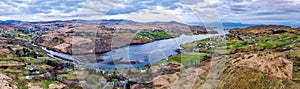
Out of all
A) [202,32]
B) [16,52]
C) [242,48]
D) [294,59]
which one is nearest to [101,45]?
[16,52]

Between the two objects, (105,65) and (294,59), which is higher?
(294,59)

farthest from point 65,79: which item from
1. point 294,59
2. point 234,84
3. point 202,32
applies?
point 202,32

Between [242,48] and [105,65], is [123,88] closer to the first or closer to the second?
[105,65]

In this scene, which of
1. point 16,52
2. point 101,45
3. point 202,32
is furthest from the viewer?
point 202,32

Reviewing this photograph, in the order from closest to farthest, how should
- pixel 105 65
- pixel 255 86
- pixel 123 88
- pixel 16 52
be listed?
pixel 255 86 < pixel 123 88 < pixel 105 65 < pixel 16 52

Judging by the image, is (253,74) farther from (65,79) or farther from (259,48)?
(259,48)

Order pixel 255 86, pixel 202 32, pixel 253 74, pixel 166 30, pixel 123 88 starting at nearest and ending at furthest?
pixel 255 86 < pixel 253 74 < pixel 123 88 < pixel 166 30 < pixel 202 32

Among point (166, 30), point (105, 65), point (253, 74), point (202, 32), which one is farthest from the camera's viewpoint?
point (202, 32)

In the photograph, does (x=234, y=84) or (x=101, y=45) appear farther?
(x=101, y=45)

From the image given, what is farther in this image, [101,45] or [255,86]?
[101,45]
